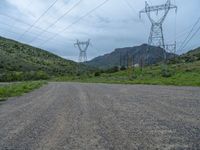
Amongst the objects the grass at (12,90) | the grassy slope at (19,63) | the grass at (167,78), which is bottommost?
the grass at (12,90)

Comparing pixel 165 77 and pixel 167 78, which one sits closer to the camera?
pixel 167 78

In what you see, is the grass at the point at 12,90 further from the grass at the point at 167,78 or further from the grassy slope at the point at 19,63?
the grassy slope at the point at 19,63

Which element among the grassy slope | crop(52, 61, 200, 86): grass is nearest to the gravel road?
crop(52, 61, 200, 86): grass

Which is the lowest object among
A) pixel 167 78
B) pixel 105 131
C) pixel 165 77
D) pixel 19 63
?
pixel 105 131

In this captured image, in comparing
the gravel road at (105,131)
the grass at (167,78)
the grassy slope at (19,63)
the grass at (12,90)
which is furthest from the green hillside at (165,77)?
the grassy slope at (19,63)

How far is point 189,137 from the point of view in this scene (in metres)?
8.07

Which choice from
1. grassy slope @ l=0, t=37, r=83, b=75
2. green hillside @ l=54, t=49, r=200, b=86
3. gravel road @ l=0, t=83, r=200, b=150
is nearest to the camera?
gravel road @ l=0, t=83, r=200, b=150

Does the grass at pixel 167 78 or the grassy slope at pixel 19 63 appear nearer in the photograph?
the grass at pixel 167 78

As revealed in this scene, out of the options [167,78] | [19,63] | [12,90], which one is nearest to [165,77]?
[167,78]

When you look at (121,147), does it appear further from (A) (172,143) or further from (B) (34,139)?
(B) (34,139)

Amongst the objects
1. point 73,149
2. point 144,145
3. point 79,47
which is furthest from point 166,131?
point 79,47

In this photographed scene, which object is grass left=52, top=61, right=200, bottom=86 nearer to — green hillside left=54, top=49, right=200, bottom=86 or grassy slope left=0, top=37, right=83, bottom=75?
green hillside left=54, top=49, right=200, bottom=86

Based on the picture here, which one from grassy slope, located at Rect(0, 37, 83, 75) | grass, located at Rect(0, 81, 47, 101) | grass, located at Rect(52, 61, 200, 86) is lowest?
grass, located at Rect(0, 81, 47, 101)

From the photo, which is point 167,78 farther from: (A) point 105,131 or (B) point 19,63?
(B) point 19,63
